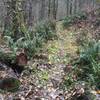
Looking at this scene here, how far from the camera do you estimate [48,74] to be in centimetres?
923

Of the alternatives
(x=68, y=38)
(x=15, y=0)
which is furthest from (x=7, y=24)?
(x=68, y=38)

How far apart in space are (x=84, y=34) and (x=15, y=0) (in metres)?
4.71

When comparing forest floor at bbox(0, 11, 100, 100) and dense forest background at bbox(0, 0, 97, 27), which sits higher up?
dense forest background at bbox(0, 0, 97, 27)

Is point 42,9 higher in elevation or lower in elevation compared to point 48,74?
higher

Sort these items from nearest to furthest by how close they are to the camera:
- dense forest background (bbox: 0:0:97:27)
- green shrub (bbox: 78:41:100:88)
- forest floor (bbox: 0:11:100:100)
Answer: forest floor (bbox: 0:11:100:100), green shrub (bbox: 78:41:100:88), dense forest background (bbox: 0:0:97:27)

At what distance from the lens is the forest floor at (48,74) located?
25.2 ft

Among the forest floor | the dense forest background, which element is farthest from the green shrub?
the dense forest background

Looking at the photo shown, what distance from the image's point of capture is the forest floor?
7.69m

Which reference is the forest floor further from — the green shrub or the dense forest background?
the dense forest background

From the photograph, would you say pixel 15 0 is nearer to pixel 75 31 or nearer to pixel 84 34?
pixel 84 34

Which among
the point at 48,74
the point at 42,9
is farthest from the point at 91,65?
the point at 42,9

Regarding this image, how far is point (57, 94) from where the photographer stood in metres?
7.99

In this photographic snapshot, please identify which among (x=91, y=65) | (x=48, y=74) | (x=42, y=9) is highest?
(x=42, y=9)

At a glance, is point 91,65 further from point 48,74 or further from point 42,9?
point 42,9
